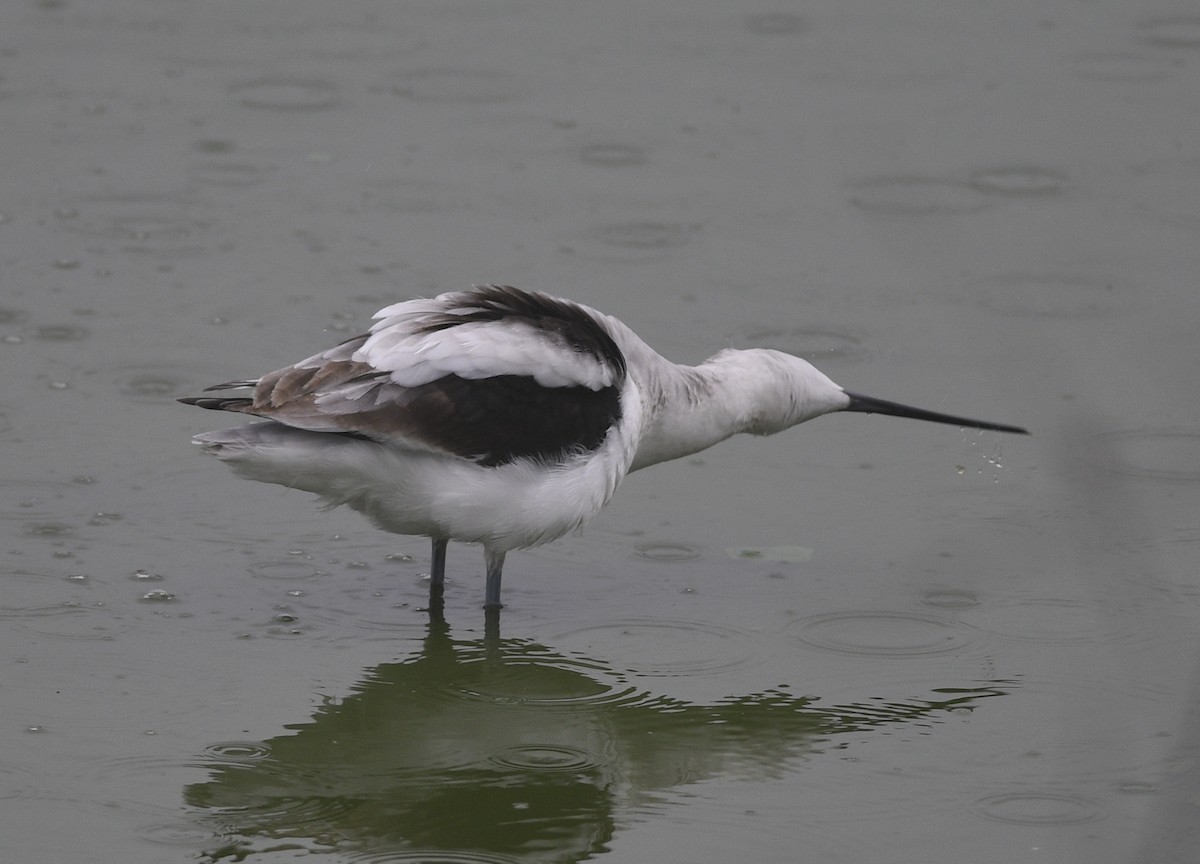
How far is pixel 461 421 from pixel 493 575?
629 mm

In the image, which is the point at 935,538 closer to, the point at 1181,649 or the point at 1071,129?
the point at 1181,649

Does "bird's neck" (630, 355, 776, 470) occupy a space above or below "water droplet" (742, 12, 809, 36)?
below

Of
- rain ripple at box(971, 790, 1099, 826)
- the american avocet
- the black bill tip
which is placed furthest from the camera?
the black bill tip

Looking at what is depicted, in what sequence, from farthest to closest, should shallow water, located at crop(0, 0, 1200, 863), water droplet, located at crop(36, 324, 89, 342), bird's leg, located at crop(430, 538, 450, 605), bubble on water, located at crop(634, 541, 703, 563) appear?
water droplet, located at crop(36, 324, 89, 342) → bubble on water, located at crop(634, 541, 703, 563) → bird's leg, located at crop(430, 538, 450, 605) → shallow water, located at crop(0, 0, 1200, 863)

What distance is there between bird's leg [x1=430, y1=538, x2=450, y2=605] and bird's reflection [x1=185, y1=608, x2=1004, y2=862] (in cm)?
28

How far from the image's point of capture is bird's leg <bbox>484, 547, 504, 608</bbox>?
6430mm

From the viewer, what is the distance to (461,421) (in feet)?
20.2

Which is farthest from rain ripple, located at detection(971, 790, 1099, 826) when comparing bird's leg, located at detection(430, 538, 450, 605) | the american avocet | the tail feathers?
the tail feathers

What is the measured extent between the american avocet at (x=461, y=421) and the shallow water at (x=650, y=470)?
491 mm

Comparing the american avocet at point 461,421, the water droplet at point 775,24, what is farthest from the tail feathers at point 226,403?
the water droplet at point 775,24

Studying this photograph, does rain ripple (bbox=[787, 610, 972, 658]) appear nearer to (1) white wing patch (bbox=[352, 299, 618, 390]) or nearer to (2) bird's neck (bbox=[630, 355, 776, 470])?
(2) bird's neck (bbox=[630, 355, 776, 470])

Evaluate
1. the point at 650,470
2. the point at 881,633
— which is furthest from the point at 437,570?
the point at 881,633

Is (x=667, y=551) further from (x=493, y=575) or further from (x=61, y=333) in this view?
(x=61, y=333)

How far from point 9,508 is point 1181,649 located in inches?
164
